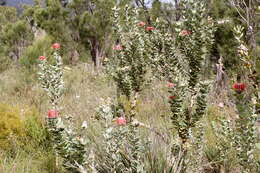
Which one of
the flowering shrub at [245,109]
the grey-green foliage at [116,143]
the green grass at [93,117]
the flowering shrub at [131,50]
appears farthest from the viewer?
the flowering shrub at [131,50]

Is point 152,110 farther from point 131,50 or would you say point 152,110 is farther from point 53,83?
point 53,83

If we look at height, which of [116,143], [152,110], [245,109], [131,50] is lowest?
[152,110]

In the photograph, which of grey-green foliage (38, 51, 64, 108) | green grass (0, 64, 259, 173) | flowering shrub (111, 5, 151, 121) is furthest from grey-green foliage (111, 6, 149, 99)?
grey-green foliage (38, 51, 64, 108)

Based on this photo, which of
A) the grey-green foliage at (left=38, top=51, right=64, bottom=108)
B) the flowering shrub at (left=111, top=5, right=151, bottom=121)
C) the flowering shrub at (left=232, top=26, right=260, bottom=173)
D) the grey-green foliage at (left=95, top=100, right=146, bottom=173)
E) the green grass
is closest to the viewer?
the flowering shrub at (left=232, top=26, right=260, bottom=173)

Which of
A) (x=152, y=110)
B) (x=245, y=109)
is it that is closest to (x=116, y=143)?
(x=245, y=109)

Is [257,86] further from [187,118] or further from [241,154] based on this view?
[187,118]

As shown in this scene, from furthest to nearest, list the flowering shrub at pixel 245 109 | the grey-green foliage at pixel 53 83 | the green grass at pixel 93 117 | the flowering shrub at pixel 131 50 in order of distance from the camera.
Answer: the flowering shrub at pixel 131 50 < the green grass at pixel 93 117 < the grey-green foliage at pixel 53 83 < the flowering shrub at pixel 245 109

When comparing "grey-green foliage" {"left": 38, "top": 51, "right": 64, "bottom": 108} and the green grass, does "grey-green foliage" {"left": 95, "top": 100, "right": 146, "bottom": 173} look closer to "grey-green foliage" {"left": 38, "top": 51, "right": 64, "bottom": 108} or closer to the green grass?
the green grass

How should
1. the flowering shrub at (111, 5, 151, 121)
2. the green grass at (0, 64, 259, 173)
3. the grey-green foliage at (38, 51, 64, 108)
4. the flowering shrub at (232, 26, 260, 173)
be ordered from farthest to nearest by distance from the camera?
the flowering shrub at (111, 5, 151, 121)
the green grass at (0, 64, 259, 173)
the grey-green foliage at (38, 51, 64, 108)
the flowering shrub at (232, 26, 260, 173)

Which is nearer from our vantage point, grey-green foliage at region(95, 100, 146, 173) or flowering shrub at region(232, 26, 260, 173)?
flowering shrub at region(232, 26, 260, 173)

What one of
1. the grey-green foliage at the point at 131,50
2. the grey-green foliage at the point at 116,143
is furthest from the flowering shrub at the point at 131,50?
the grey-green foliage at the point at 116,143

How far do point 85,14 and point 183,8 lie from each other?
8399mm

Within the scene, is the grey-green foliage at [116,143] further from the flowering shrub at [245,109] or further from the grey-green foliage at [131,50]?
the grey-green foliage at [131,50]

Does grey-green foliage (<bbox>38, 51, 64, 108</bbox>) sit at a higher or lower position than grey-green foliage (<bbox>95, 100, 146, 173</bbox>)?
higher
